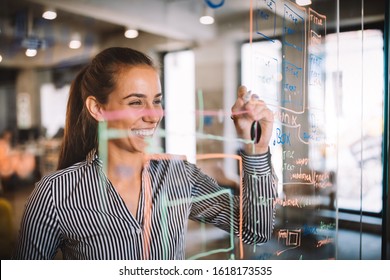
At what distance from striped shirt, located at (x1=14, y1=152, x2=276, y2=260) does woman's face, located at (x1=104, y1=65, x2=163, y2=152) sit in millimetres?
94

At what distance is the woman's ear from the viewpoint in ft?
3.85

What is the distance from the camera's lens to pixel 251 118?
4.68ft

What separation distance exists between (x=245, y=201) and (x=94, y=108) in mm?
600

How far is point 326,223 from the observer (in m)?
1.81

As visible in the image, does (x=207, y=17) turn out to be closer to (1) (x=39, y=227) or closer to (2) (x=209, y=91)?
(2) (x=209, y=91)

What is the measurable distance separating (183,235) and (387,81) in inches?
43.7

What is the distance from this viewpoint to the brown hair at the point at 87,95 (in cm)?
116

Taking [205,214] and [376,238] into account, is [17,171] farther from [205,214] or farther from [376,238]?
[376,238]

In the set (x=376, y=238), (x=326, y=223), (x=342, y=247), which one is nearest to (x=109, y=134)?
(x=326, y=223)

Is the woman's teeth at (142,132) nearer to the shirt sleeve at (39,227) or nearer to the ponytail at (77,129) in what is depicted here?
the ponytail at (77,129)

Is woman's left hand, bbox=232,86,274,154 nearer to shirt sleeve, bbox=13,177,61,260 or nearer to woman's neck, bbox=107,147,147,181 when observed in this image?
woman's neck, bbox=107,147,147,181

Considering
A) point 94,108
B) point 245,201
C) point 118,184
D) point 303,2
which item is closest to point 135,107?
point 94,108

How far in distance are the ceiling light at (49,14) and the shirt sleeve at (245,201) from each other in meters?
0.60
